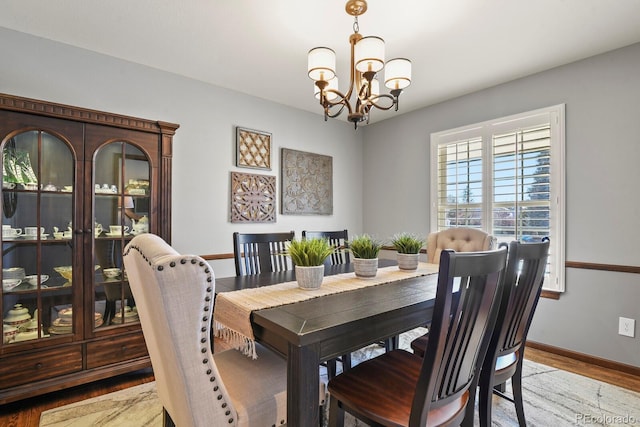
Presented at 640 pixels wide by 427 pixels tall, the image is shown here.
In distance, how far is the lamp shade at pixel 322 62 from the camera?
1.81m

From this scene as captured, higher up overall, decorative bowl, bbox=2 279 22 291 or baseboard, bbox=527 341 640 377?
decorative bowl, bbox=2 279 22 291

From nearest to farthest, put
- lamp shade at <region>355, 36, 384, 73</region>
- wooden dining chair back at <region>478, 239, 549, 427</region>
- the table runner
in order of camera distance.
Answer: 1. the table runner
2. wooden dining chair back at <region>478, 239, 549, 427</region>
3. lamp shade at <region>355, 36, 384, 73</region>

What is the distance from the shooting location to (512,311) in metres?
1.46

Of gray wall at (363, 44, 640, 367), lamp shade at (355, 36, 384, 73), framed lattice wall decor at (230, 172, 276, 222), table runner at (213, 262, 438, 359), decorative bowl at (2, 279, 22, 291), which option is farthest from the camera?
framed lattice wall decor at (230, 172, 276, 222)

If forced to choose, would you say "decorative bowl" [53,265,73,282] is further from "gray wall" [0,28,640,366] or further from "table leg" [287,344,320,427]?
"table leg" [287,344,320,427]

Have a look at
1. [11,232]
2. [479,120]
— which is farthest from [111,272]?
[479,120]

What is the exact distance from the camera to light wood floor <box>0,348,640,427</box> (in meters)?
1.92

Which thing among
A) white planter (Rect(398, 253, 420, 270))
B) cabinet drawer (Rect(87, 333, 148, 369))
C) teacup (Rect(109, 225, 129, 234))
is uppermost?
teacup (Rect(109, 225, 129, 234))

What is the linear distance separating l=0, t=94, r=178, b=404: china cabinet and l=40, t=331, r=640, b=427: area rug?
0.23 metres

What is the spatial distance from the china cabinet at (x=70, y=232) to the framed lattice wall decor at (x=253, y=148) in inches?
34.1

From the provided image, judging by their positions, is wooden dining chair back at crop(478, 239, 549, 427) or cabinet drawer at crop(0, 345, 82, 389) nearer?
wooden dining chair back at crop(478, 239, 549, 427)

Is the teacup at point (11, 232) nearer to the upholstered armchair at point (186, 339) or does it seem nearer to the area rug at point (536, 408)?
the area rug at point (536, 408)

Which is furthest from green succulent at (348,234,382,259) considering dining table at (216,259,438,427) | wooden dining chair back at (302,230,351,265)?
wooden dining chair back at (302,230,351,265)

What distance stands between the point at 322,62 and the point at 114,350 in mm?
2354
